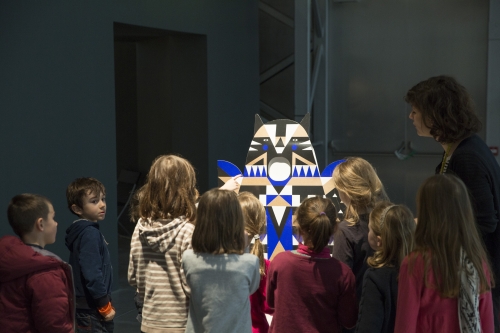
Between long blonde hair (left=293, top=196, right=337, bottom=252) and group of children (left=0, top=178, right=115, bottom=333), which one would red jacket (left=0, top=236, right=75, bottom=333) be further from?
long blonde hair (left=293, top=196, right=337, bottom=252)

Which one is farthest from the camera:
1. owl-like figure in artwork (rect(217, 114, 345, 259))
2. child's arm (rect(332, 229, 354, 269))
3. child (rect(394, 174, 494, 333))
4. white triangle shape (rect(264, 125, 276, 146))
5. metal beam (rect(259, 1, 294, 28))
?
metal beam (rect(259, 1, 294, 28))

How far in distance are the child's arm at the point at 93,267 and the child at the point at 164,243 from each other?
22 cm

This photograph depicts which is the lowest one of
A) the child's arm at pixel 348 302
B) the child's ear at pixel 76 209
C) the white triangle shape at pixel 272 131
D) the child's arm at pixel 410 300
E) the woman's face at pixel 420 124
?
the child's arm at pixel 348 302

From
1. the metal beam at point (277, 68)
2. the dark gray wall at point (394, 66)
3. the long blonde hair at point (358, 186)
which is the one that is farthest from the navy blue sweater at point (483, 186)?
the metal beam at point (277, 68)

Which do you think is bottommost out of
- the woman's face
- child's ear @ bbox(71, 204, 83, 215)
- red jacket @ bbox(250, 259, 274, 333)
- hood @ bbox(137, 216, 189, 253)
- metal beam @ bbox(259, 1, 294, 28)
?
red jacket @ bbox(250, 259, 274, 333)

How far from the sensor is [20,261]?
2346 mm

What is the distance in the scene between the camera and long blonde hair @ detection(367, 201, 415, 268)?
2248mm

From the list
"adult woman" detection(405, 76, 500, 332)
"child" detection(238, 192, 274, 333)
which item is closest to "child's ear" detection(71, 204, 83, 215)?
"child" detection(238, 192, 274, 333)

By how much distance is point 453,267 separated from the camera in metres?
1.99

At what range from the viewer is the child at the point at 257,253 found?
2762 millimetres

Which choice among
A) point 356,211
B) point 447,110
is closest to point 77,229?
point 356,211

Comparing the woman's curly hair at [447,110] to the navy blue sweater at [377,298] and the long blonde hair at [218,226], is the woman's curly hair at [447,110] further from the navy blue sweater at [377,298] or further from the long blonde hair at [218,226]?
the long blonde hair at [218,226]

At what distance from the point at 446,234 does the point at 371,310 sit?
391mm

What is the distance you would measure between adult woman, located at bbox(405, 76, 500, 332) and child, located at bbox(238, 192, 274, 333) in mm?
786
